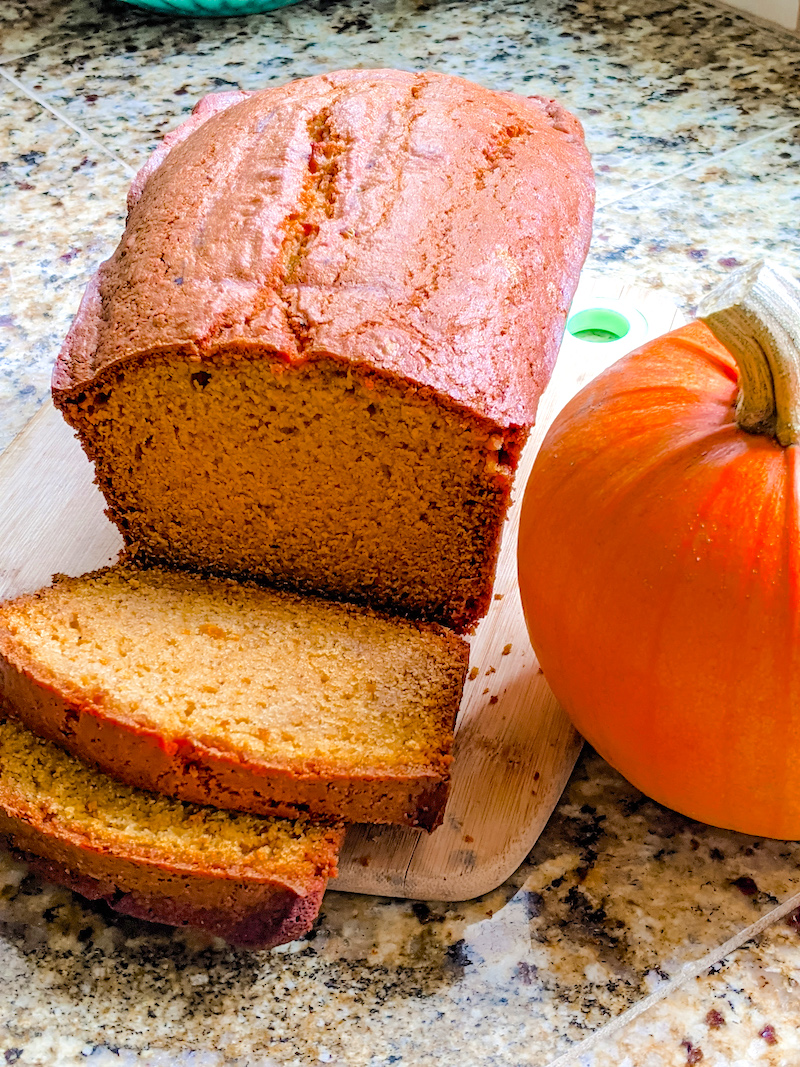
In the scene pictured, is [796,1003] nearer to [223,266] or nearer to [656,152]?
[223,266]

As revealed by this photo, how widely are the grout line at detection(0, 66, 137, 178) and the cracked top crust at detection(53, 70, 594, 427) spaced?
1.21 metres

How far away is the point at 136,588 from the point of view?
2.20 meters

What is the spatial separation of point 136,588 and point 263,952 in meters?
0.78

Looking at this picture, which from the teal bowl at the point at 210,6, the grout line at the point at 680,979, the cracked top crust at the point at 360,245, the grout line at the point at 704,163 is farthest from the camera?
the teal bowl at the point at 210,6

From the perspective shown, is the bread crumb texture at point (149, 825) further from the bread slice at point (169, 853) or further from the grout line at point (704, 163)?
the grout line at point (704, 163)

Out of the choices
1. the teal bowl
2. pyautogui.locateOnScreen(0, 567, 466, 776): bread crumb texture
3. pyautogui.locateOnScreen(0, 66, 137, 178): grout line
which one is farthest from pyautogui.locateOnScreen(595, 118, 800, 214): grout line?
pyautogui.locateOnScreen(0, 567, 466, 776): bread crumb texture

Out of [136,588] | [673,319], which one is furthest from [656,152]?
[136,588]

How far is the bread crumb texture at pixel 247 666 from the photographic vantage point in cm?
184

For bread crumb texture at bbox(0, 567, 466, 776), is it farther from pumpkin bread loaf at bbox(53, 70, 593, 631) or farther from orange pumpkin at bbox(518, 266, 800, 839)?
orange pumpkin at bbox(518, 266, 800, 839)

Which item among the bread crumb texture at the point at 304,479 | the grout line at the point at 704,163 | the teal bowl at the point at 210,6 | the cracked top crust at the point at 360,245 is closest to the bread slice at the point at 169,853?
the bread crumb texture at the point at 304,479

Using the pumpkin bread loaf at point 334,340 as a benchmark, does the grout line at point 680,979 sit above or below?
below

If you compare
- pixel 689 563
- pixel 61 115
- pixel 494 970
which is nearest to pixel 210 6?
pixel 61 115

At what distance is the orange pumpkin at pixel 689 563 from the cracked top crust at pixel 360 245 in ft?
0.91

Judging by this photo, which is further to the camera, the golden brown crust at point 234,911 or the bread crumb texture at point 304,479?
the bread crumb texture at point 304,479
